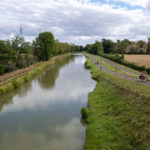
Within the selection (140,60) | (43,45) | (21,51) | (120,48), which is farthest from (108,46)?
(21,51)

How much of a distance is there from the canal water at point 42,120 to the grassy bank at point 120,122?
1.29m

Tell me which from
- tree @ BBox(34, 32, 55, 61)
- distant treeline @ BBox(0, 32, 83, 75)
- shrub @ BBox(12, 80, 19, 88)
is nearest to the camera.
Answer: shrub @ BBox(12, 80, 19, 88)

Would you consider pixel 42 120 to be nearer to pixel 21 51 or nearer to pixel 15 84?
pixel 15 84

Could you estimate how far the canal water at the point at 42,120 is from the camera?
1063 centimetres

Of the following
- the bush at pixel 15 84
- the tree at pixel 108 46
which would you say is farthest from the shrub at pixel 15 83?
the tree at pixel 108 46

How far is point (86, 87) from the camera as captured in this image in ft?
80.8

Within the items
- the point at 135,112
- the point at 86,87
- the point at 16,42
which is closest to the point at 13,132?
the point at 135,112

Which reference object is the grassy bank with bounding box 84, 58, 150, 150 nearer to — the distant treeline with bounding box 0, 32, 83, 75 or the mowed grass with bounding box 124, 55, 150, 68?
the distant treeline with bounding box 0, 32, 83, 75

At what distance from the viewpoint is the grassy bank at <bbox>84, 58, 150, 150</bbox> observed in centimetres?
906

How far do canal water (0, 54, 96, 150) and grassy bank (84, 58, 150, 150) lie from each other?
4.22 ft

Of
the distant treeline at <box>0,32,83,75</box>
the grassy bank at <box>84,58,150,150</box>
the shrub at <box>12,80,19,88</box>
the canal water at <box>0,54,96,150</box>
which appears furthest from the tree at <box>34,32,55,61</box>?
the grassy bank at <box>84,58,150,150</box>

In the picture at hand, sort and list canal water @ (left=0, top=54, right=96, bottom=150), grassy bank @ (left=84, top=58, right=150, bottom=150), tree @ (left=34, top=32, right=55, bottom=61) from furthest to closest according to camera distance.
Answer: tree @ (left=34, top=32, right=55, bottom=61)
canal water @ (left=0, top=54, right=96, bottom=150)
grassy bank @ (left=84, top=58, right=150, bottom=150)

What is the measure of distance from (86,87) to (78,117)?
10587 millimetres

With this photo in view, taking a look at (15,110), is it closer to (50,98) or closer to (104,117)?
(50,98)
